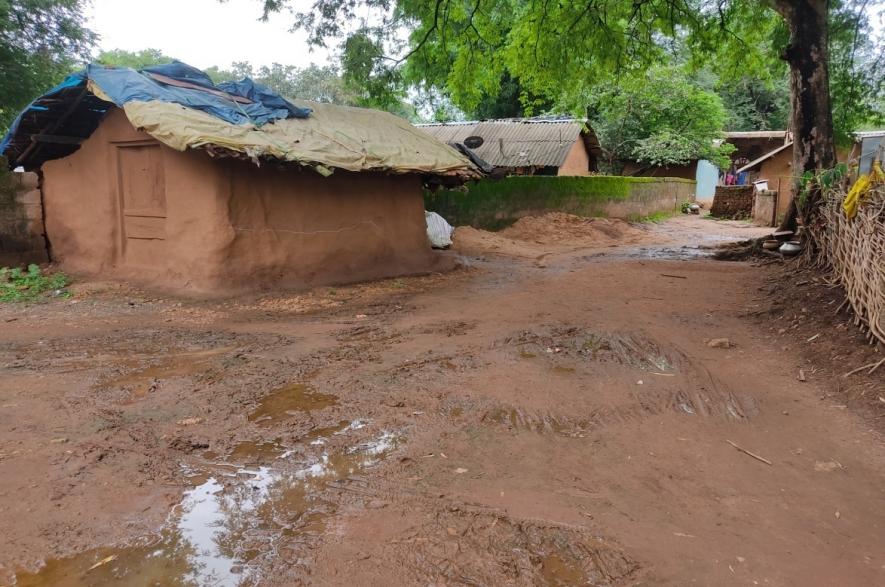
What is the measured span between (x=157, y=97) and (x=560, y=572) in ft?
24.0

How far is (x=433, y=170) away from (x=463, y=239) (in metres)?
4.93

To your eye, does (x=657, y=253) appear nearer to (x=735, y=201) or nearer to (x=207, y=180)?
(x=207, y=180)

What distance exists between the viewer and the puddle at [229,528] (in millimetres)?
2455

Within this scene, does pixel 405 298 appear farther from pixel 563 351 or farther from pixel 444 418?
pixel 444 418

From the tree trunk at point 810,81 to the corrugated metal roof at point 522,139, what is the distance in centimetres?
898

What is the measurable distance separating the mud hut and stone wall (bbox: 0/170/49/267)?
139 millimetres

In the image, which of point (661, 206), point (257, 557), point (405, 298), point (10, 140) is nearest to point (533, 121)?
point (661, 206)

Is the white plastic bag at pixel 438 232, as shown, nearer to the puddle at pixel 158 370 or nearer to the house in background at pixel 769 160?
the puddle at pixel 158 370

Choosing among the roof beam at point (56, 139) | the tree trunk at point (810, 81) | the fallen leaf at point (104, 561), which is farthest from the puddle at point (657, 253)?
the fallen leaf at point (104, 561)

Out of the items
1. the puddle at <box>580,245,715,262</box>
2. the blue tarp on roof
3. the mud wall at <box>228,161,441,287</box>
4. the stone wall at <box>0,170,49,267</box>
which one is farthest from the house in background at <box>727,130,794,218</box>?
the stone wall at <box>0,170,49,267</box>

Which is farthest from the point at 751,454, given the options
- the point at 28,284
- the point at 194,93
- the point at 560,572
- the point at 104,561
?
the point at 28,284

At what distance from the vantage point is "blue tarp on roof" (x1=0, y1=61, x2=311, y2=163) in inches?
300

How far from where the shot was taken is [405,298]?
8.46 meters

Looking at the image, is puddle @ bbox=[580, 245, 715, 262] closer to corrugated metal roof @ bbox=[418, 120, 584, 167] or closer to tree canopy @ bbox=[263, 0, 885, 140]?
tree canopy @ bbox=[263, 0, 885, 140]
